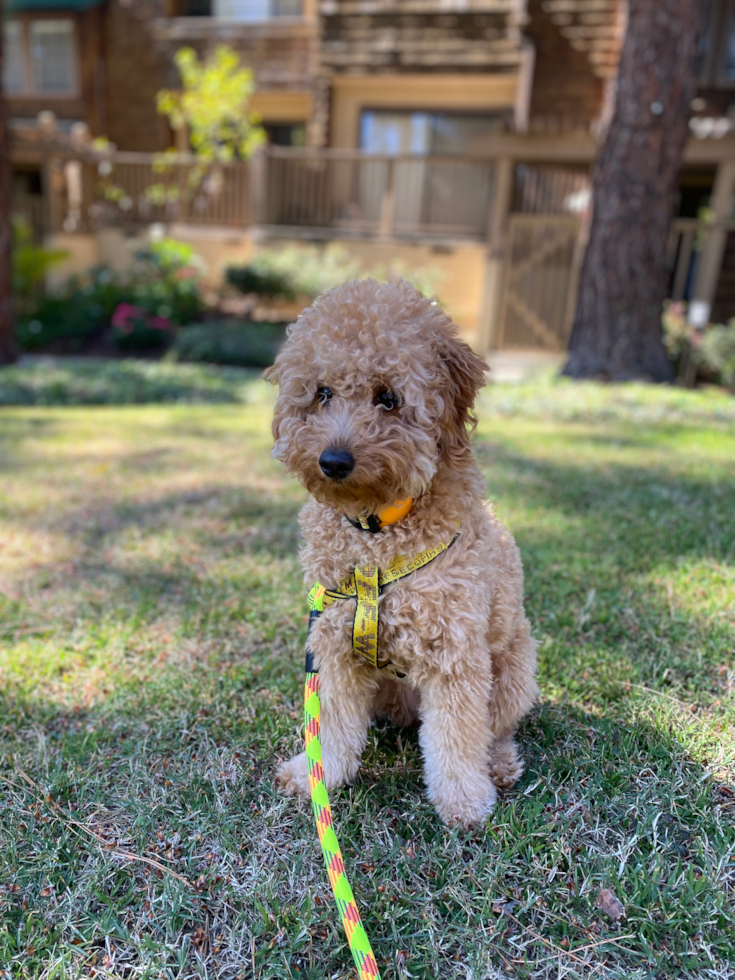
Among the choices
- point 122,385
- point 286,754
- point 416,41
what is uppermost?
point 416,41

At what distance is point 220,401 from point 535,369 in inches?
183

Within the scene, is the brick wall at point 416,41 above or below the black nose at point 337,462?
above

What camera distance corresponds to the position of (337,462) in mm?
1675

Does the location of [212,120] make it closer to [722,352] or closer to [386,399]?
[722,352]

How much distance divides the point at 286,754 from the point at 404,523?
0.94m

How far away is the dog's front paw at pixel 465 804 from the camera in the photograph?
1902 millimetres

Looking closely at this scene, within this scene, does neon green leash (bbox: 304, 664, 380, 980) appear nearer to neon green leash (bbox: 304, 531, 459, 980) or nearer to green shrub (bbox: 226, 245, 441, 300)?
neon green leash (bbox: 304, 531, 459, 980)

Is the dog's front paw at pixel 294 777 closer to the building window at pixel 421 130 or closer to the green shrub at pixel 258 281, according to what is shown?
the green shrub at pixel 258 281

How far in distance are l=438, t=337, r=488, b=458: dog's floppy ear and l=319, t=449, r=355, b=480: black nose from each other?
0.31 meters

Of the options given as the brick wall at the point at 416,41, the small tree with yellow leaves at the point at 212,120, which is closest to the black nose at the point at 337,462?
the small tree with yellow leaves at the point at 212,120

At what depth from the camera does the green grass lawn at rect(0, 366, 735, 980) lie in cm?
161

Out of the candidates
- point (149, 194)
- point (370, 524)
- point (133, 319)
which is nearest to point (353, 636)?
point (370, 524)

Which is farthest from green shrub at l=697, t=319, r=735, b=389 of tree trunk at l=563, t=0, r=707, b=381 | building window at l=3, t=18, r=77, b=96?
building window at l=3, t=18, r=77, b=96

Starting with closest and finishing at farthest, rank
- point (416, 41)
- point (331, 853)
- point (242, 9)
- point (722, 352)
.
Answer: point (331, 853)
point (722, 352)
point (416, 41)
point (242, 9)
